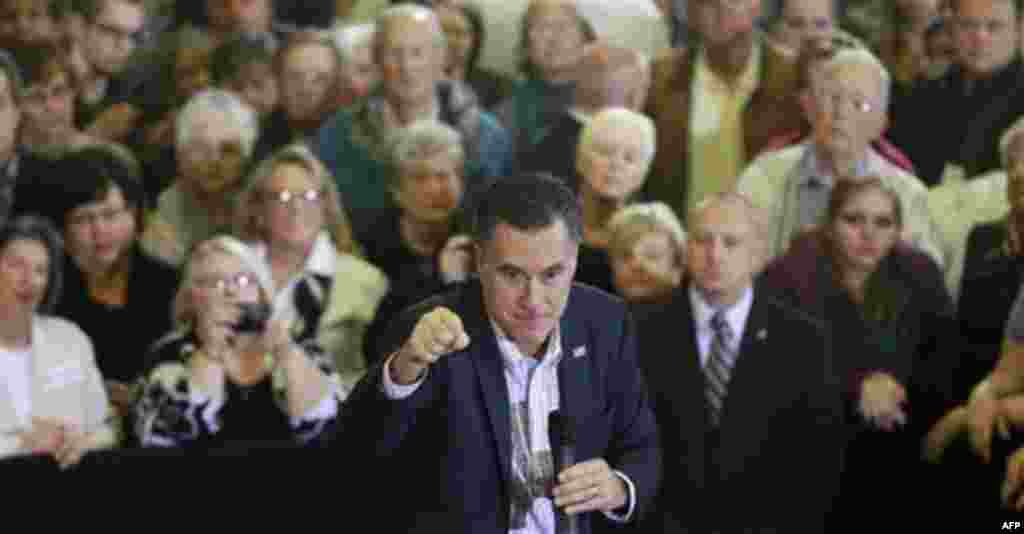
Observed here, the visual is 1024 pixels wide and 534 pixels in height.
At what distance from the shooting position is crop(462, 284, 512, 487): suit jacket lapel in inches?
129

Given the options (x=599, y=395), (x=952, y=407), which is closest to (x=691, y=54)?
(x=952, y=407)

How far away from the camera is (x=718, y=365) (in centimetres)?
520

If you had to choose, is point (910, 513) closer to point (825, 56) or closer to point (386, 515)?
point (825, 56)

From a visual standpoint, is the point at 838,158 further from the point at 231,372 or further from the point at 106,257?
the point at 106,257

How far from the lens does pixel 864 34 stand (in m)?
5.96

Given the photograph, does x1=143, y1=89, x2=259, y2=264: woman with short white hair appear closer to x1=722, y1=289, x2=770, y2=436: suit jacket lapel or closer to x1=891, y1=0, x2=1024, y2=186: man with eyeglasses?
x1=722, y1=289, x2=770, y2=436: suit jacket lapel

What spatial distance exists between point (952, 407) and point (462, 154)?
161 cm

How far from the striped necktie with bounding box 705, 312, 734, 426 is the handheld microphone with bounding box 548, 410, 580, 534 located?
1.92 metres

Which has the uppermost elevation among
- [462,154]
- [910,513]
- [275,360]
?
[462,154]

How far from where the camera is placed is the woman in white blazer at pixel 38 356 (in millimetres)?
5359

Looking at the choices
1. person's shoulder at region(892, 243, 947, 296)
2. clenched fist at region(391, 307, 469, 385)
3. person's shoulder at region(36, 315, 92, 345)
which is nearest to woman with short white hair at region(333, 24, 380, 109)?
person's shoulder at region(36, 315, 92, 345)

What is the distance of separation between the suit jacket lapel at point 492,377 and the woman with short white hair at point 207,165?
2.95m

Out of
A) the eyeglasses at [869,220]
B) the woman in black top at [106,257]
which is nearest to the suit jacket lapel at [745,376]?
the eyeglasses at [869,220]

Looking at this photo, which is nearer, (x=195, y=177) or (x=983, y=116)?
(x=983, y=116)
